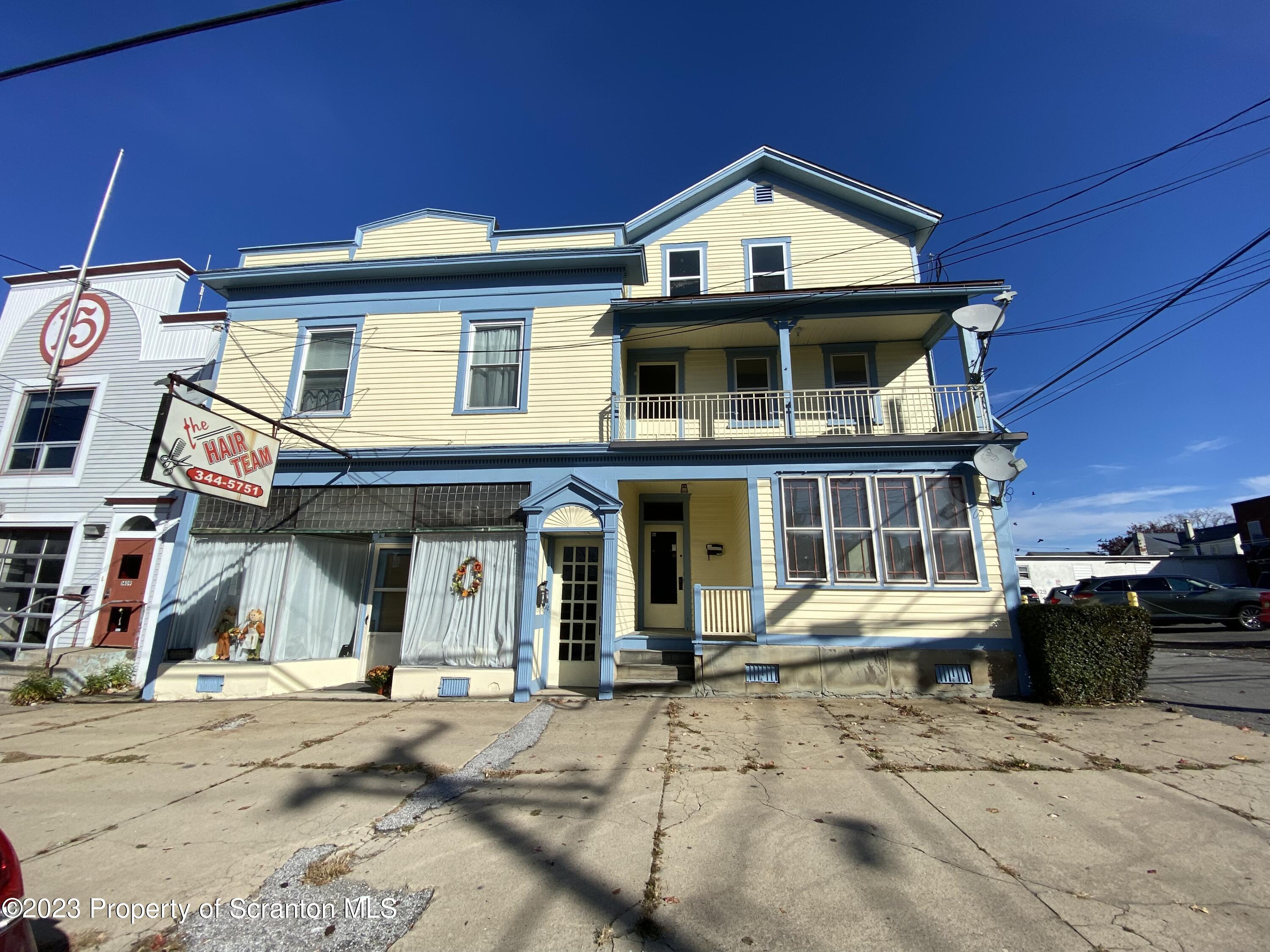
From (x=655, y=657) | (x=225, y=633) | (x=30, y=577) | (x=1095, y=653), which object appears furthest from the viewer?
(x=30, y=577)

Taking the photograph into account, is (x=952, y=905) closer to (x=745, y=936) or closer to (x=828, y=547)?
(x=745, y=936)

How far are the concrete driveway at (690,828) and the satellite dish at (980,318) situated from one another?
21.4ft

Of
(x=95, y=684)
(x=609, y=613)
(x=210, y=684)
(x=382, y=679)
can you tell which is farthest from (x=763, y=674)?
(x=95, y=684)

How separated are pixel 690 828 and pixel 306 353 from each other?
1159 cm

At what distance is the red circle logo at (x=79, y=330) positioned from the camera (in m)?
12.6

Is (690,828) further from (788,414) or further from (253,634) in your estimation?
(253,634)

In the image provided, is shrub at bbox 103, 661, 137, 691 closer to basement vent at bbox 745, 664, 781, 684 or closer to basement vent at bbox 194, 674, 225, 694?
basement vent at bbox 194, 674, 225, 694

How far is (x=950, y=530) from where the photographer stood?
9.66 metres

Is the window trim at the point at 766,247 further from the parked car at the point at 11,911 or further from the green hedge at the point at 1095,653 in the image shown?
the parked car at the point at 11,911

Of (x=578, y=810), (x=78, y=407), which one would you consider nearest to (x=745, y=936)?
(x=578, y=810)

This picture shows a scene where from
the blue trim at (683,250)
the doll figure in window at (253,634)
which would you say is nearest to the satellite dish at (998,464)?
the blue trim at (683,250)

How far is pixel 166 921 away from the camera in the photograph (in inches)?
127

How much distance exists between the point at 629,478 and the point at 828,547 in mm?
3873

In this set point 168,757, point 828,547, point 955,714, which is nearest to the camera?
point 168,757
